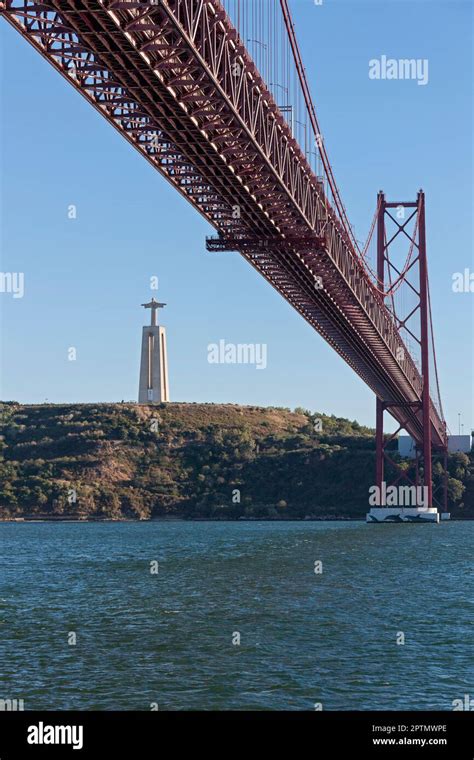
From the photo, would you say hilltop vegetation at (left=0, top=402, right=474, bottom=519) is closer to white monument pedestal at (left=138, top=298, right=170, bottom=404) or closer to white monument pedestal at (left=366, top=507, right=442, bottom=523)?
white monument pedestal at (left=138, top=298, right=170, bottom=404)

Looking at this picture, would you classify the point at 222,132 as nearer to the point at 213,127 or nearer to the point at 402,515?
the point at 213,127

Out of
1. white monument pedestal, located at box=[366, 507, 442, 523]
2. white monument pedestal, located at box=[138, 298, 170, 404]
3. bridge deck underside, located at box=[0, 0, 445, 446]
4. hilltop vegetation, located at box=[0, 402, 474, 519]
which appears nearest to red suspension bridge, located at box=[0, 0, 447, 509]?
bridge deck underside, located at box=[0, 0, 445, 446]

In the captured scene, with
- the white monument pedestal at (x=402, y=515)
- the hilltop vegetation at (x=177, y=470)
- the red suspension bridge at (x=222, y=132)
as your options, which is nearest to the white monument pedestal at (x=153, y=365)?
the hilltop vegetation at (x=177, y=470)

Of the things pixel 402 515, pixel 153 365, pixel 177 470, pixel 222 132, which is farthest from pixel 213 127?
pixel 153 365

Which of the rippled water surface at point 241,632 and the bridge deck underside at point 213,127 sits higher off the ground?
the bridge deck underside at point 213,127

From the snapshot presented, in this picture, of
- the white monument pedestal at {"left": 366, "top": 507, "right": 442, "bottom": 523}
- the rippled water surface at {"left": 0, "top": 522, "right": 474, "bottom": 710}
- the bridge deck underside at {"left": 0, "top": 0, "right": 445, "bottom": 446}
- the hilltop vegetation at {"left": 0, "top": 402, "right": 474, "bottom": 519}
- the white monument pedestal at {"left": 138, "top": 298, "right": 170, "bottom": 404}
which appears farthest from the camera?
the white monument pedestal at {"left": 138, "top": 298, "right": 170, "bottom": 404}

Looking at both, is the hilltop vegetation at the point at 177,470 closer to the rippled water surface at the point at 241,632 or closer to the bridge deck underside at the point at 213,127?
the bridge deck underside at the point at 213,127
